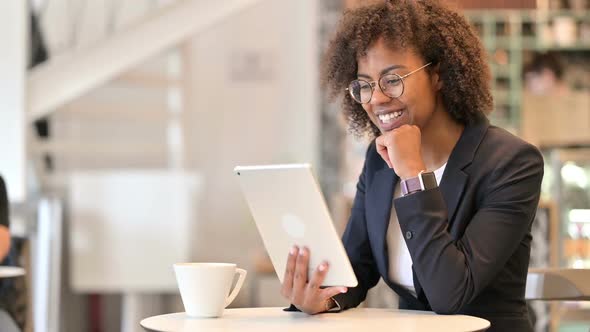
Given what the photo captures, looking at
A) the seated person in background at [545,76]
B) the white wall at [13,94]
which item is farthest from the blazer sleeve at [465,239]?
the seated person in background at [545,76]

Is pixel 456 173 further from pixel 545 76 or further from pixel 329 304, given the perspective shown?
pixel 545 76

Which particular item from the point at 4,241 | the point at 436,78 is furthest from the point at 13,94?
the point at 436,78

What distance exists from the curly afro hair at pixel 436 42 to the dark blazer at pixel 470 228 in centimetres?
6

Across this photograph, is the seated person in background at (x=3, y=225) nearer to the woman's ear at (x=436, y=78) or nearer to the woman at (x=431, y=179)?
the woman at (x=431, y=179)

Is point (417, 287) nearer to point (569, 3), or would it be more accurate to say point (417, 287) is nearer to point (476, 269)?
point (476, 269)

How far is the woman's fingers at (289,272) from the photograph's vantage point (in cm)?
162

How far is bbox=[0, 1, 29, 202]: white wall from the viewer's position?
14.9 feet

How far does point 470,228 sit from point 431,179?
0.37 ft

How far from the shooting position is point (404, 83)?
1.80 metres

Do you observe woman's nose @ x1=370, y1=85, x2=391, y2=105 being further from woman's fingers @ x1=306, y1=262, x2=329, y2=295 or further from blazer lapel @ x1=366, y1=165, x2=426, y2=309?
woman's fingers @ x1=306, y1=262, x2=329, y2=295

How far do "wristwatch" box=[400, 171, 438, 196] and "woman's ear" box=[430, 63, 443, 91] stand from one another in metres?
0.26

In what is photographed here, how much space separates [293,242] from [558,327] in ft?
8.31

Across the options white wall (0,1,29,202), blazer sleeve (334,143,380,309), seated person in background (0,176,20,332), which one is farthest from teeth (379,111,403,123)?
white wall (0,1,29,202)

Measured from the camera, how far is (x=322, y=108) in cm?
663
